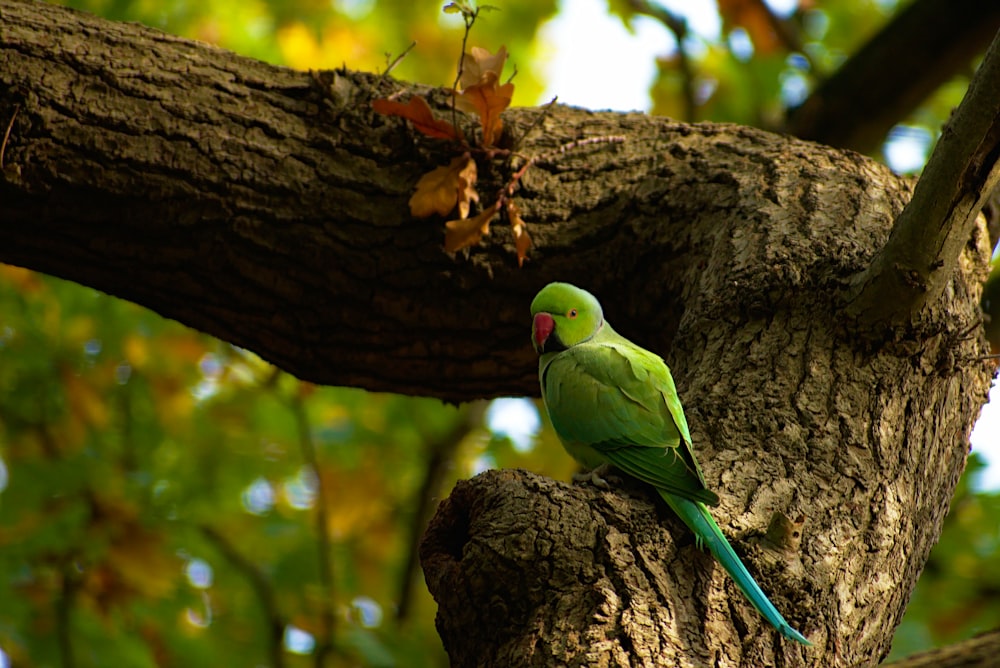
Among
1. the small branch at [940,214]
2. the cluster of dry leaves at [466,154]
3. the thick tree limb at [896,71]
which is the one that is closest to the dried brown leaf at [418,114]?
the cluster of dry leaves at [466,154]

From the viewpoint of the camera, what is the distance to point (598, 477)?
266 centimetres

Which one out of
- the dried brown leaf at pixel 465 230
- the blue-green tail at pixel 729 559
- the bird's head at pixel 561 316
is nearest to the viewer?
the blue-green tail at pixel 729 559

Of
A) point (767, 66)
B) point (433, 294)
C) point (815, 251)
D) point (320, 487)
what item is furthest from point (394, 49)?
point (815, 251)

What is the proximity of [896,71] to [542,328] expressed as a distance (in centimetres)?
322

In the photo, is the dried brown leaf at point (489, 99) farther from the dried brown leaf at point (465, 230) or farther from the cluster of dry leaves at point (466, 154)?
the dried brown leaf at point (465, 230)

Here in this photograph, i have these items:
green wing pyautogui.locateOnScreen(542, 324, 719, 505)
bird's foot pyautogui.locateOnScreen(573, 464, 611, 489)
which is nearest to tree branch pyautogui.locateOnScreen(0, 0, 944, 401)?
green wing pyautogui.locateOnScreen(542, 324, 719, 505)

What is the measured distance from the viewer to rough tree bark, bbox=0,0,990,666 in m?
2.15

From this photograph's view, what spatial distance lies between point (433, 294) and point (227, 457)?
3511 mm

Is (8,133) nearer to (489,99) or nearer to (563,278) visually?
(489,99)

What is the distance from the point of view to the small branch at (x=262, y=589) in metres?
5.52

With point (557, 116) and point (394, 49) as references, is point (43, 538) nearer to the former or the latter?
point (557, 116)

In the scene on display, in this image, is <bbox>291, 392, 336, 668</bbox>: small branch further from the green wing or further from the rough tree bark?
the green wing

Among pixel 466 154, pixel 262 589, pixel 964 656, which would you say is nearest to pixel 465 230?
pixel 466 154

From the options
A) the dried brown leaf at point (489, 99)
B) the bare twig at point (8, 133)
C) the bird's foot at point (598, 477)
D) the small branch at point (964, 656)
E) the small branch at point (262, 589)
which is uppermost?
the bare twig at point (8, 133)
